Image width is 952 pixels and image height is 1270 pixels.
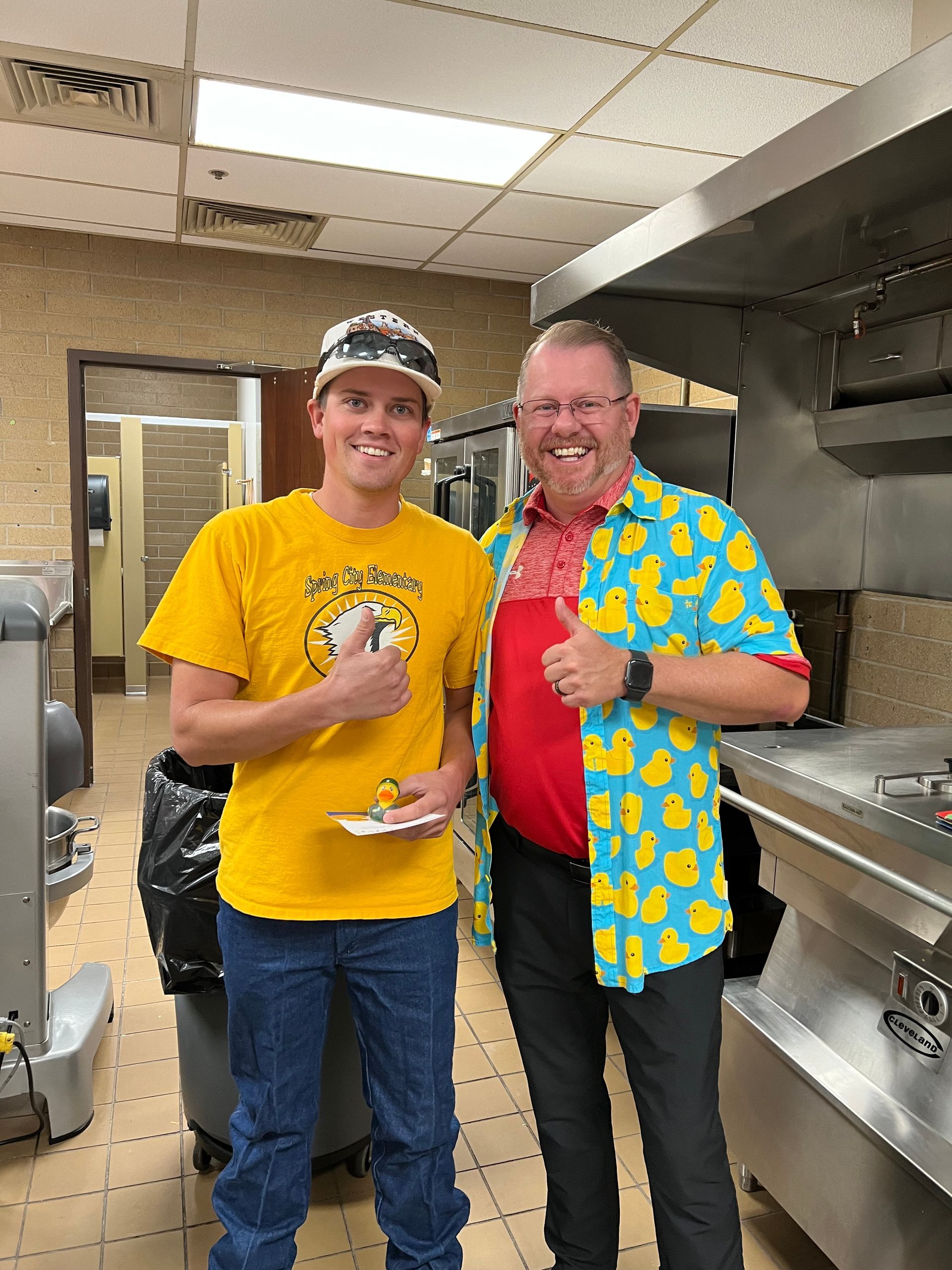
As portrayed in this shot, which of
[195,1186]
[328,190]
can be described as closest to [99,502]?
[328,190]

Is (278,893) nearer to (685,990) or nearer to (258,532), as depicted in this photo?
(258,532)

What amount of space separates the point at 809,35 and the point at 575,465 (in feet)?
5.37

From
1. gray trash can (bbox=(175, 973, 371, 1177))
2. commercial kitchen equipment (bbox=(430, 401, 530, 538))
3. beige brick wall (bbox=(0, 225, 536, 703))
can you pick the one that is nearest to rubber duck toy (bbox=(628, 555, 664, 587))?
gray trash can (bbox=(175, 973, 371, 1177))

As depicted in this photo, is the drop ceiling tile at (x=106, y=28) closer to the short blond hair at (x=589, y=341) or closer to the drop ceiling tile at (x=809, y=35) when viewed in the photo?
the drop ceiling tile at (x=809, y=35)

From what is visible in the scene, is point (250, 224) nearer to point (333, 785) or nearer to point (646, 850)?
point (333, 785)

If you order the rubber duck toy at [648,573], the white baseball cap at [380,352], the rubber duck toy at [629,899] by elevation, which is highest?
the white baseball cap at [380,352]

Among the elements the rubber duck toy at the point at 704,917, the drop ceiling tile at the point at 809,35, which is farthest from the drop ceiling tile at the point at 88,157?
the rubber duck toy at the point at 704,917

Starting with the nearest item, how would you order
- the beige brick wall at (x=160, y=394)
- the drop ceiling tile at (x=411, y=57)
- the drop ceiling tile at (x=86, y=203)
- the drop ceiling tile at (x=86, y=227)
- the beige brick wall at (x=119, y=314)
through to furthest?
the drop ceiling tile at (x=411, y=57) < the drop ceiling tile at (x=86, y=203) < the drop ceiling tile at (x=86, y=227) < the beige brick wall at (x=119, y=314) < the beige brick wall at (x=160, y=394)

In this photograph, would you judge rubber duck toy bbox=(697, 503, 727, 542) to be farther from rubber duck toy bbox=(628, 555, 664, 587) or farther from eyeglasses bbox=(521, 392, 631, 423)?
eyeglasses bbox=(521, 392, 631, 423)

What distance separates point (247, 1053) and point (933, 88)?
162 cm

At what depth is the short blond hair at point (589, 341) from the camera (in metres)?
1.47

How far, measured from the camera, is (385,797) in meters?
1.34

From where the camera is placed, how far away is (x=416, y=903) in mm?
1409

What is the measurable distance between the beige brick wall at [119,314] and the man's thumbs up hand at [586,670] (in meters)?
4.08
